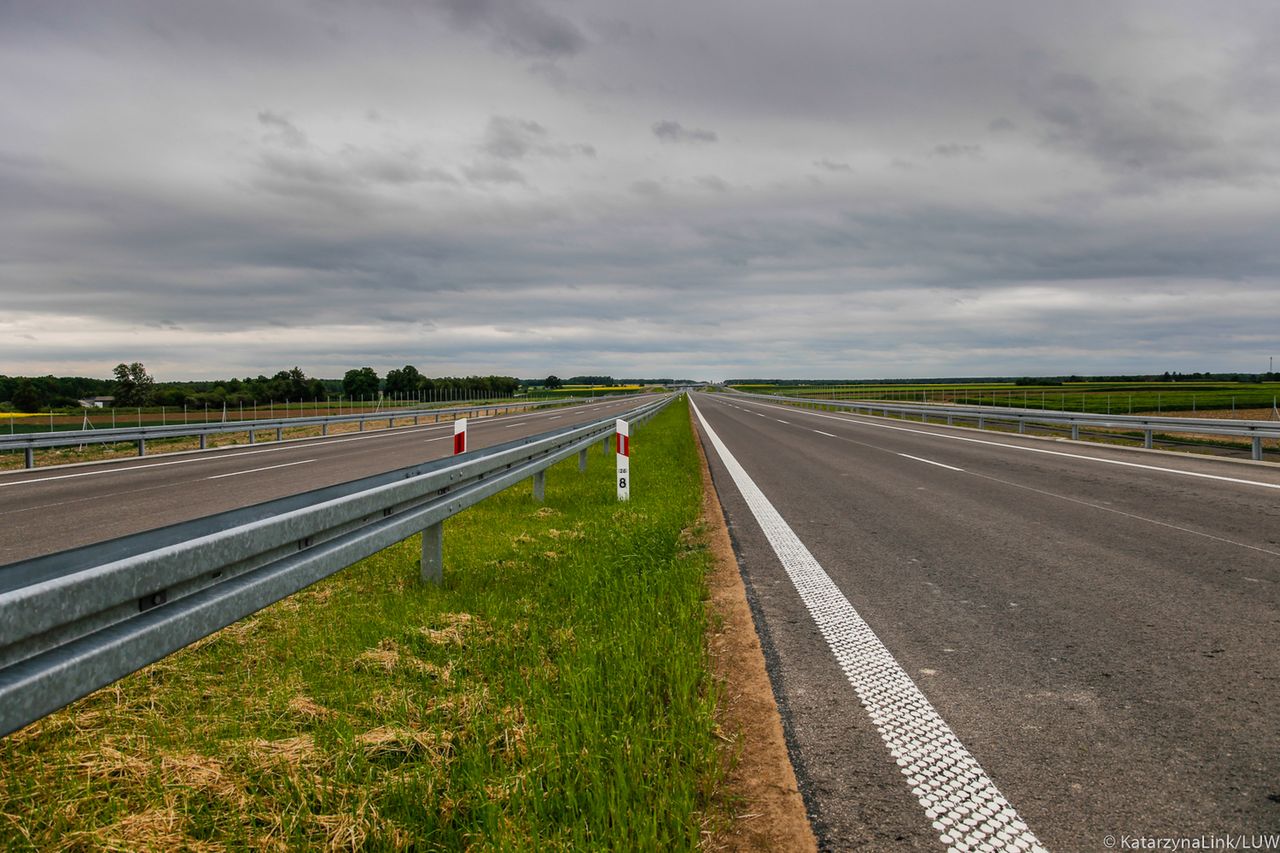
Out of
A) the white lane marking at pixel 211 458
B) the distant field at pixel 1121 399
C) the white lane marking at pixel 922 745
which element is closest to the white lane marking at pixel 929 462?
the white lane marking at pixel 922 745

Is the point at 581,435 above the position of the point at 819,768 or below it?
above

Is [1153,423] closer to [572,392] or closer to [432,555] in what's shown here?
[432,555]

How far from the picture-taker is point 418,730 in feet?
9.86

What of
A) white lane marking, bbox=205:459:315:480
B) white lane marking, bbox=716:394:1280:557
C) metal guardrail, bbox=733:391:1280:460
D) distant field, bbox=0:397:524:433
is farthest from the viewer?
distant field, bbox=0:397:524:433

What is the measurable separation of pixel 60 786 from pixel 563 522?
588cm

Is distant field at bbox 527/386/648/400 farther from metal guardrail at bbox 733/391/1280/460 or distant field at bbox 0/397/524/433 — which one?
metal guardrail at bbox 733/391/1280/460

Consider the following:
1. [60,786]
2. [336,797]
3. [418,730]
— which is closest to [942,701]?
[418,730]

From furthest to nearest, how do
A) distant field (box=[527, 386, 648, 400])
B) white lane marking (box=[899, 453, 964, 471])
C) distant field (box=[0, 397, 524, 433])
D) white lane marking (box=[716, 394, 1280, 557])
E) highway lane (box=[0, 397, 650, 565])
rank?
distant field (box=[527, 386, 648, 400])
distant field (box=[0, 397, 524, 433])
white lane marking (box=[899, 453, 964, 471])
highway lane (box=[0, 397, 650, 565])
white lane marking (box=[716, 394, 1280, 557])

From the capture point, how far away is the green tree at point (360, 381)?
409 ft

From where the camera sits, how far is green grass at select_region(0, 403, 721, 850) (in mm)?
2334

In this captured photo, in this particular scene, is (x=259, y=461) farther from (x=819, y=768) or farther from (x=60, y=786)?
(x=819, y=768)

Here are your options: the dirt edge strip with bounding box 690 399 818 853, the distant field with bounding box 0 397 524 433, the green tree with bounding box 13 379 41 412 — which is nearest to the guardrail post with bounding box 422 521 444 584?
the dirt edge strip with bounding box 690 399 818 853

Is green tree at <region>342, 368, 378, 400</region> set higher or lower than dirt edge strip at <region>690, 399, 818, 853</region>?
higher

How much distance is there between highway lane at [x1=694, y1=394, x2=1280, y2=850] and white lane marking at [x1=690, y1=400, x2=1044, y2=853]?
0.06 m
